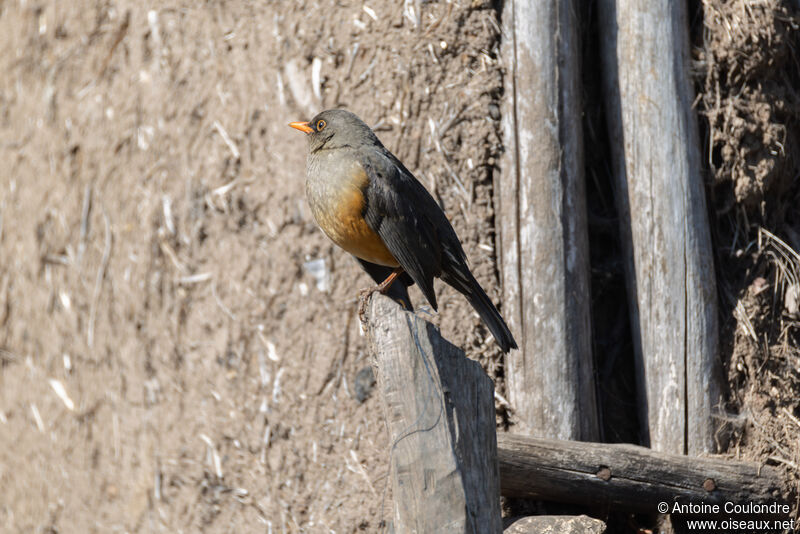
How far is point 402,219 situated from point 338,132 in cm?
60

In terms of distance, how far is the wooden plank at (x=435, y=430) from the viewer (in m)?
2.68

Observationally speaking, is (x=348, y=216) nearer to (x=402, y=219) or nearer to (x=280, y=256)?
(x=402, y=219)

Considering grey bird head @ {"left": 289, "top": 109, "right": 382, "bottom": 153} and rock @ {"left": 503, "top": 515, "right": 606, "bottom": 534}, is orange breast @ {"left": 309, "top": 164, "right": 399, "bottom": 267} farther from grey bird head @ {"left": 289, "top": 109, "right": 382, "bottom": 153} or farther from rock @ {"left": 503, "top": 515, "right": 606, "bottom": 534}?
rock @ {"left": 503, "top": 515, "right": 606, "bottom": 534}

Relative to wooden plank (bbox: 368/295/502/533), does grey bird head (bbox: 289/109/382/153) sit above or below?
above

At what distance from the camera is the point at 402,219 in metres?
3.82

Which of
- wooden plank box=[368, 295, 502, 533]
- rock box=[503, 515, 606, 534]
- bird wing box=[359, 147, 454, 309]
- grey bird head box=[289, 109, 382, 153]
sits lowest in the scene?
rock box=[503, 515, 606, 534]

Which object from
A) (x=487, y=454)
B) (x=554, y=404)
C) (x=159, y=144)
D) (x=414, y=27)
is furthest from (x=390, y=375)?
(x=159, y=144)

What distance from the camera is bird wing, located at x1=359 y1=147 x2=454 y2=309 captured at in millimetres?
3811

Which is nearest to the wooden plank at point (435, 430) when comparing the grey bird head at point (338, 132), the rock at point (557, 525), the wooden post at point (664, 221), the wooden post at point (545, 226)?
the rock at point (557, 525)

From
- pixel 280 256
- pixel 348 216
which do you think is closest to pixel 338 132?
pixel 348 216

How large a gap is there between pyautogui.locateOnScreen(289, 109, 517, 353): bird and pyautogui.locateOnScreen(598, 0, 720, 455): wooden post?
3.34ft

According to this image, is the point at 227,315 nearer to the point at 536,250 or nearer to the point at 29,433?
the point at 536,250

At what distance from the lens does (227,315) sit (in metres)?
5.07

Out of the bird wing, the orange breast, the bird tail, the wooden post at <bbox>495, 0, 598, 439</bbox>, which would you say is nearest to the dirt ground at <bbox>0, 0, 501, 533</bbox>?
the wooden post at <bbox>495, 0, 598, 439</bbox>
